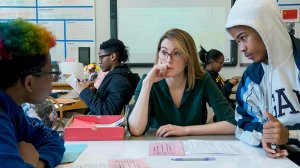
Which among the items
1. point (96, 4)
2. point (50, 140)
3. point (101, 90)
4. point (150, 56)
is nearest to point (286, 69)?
point (50, 140)

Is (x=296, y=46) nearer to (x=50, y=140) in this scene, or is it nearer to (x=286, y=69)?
(x=286, y=69)

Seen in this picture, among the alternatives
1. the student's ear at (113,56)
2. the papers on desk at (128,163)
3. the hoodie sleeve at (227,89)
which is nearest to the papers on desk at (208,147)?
the papers on desk at (128,163)

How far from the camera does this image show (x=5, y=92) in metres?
0.91

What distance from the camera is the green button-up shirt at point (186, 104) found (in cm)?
178

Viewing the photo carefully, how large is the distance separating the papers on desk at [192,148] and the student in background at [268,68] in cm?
12

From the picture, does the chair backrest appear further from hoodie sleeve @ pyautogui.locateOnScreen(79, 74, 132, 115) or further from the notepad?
hoodie sleeve @ pyautogui.locateOnScreen(79, 74, 132, 115)

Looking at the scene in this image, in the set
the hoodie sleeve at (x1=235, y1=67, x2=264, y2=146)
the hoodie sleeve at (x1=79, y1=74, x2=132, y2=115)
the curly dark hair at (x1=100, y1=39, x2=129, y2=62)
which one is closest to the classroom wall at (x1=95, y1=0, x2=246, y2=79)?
the curly dark hair at (x1=100, y1=39, x2=129, y2=62)

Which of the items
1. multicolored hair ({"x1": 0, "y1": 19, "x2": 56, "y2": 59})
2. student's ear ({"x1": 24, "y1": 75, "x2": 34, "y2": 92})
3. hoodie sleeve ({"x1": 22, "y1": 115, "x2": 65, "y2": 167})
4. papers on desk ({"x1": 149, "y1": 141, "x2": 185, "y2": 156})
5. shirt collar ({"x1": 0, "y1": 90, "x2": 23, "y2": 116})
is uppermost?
multicolored hair ({"x1": 0, "y1": 19, "x2": 56, "y2": 59})

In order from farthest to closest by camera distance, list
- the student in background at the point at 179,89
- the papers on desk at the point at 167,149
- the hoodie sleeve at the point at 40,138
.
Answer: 1. the student in background at the point at 179,89
2. the papers on desk at the point at 167,149
3. the hoodie sleeve at the point at 40,138

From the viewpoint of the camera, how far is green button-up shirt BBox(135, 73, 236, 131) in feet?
5.85

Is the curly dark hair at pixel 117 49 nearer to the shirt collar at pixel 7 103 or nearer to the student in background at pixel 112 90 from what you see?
the student in background at pixel 112 90

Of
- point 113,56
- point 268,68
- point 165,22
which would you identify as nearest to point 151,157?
point 268,68

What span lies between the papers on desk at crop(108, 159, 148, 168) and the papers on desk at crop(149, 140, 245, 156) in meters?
0.10

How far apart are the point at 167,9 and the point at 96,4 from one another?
938 mm
